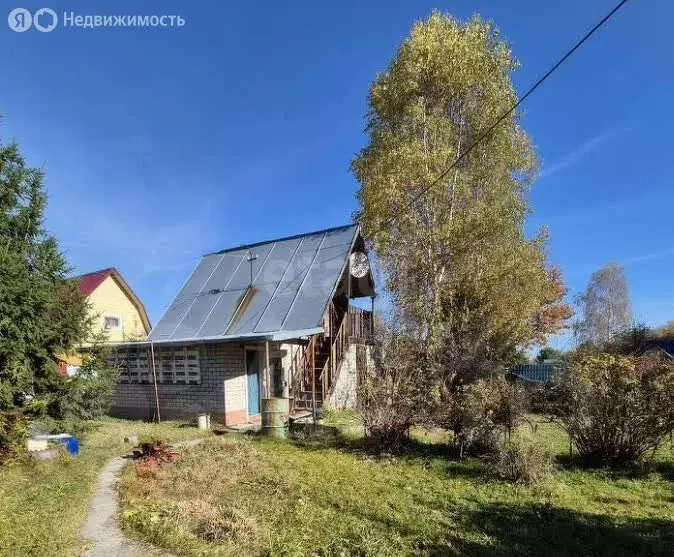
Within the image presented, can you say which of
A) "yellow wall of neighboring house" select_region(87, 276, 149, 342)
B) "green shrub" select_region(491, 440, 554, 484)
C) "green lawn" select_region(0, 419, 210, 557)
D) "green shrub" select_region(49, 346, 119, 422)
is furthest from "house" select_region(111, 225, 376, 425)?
"yellow wall of neighboring house" select_region(87, 276, 149, 342)

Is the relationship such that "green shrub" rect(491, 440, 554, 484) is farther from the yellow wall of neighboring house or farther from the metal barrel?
the yellow wall of neighboring house

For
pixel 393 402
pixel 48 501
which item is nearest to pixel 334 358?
pixel 393 402

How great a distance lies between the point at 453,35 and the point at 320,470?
13062 mm

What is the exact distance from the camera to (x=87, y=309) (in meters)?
9.71

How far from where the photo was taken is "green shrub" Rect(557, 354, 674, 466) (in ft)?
25.1

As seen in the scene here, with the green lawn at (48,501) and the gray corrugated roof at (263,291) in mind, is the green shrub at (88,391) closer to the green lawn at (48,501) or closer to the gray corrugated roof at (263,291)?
the green lawn at (48,501)

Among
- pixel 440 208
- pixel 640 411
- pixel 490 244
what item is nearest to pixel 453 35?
pixel 440 208

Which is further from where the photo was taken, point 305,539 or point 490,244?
point 490,244

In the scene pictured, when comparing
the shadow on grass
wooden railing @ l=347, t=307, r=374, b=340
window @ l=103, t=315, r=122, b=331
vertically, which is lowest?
→ the shadow on grass

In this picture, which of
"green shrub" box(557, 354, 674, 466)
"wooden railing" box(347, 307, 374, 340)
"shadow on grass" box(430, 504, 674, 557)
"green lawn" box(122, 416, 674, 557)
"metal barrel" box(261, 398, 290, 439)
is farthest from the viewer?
"wooden railing" box(347, 307, 374, 340)

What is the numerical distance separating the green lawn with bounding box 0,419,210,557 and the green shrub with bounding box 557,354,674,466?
7.62 m

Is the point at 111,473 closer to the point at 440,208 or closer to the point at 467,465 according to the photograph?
the point at 467,465

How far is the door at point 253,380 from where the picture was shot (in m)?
14.8

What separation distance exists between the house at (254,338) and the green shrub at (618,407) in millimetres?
6099
